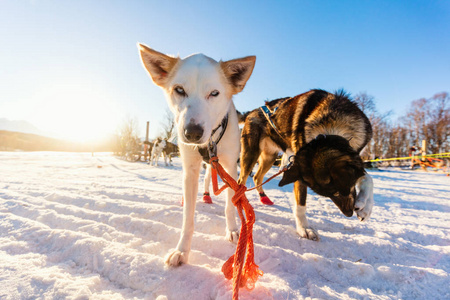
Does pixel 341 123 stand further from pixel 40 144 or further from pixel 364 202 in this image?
pixel 40 144

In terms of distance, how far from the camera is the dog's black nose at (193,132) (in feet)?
4.80

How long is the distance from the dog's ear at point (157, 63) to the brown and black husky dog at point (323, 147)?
4.78 ft

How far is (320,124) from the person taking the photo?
211cm

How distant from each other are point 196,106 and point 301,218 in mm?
1832

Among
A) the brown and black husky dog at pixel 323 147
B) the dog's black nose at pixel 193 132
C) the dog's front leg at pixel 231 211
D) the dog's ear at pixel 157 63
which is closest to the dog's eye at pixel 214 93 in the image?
the dog's black nose at pixel 193 132

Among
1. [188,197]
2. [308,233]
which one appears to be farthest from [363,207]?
[188,197]

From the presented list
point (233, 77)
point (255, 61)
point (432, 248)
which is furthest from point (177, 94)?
point (432, 248)

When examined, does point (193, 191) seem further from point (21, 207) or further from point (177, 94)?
point (21, 207)

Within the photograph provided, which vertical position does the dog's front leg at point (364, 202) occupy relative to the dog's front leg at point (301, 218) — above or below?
above

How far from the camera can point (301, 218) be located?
244cm

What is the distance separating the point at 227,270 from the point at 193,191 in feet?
2.41

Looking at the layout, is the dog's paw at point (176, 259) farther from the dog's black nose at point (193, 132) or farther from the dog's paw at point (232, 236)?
the dog's black nose at point (193, 132)

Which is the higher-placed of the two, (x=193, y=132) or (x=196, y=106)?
(x=196, y=106)

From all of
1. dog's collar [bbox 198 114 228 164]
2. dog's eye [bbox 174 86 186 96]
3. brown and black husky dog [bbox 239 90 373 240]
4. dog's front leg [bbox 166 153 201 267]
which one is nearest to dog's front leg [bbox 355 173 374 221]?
brown and black husky dog [bbox 239 90 373 240]
